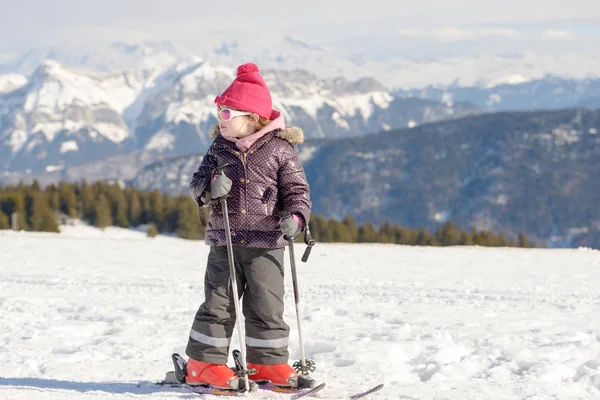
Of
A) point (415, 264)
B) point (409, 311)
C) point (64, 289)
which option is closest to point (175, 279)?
point (64, 289)

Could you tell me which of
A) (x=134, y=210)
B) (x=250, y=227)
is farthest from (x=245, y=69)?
(x=134, y=210)

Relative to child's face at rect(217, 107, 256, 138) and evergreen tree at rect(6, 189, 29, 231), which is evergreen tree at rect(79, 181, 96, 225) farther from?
child's face at rect(217, 107, 256, 138)

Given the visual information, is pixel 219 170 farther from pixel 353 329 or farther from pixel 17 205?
pixel 17 205

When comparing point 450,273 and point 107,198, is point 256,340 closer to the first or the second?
point 450,273

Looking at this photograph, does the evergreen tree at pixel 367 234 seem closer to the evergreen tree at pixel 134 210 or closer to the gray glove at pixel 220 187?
the evergreen tree at pixel 134 210

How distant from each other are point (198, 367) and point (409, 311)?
13.6 feet

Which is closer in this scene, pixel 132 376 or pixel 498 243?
pixel 132 376

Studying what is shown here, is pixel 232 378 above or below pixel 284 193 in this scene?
below

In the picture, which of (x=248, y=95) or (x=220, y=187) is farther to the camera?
(x=248, y=95)

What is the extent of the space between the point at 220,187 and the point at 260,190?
Result: 36 cm

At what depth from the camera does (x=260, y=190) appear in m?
5.79

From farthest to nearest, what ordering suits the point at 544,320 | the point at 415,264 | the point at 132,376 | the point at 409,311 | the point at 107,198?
1. the point at 107,198
2. the point at 415,264
3. the point at 409,311
4. the point at 544,320
5. the point at 132,376

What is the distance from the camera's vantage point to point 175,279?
41.7ft

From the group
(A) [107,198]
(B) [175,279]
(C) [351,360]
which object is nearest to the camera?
(C) [351,360]
